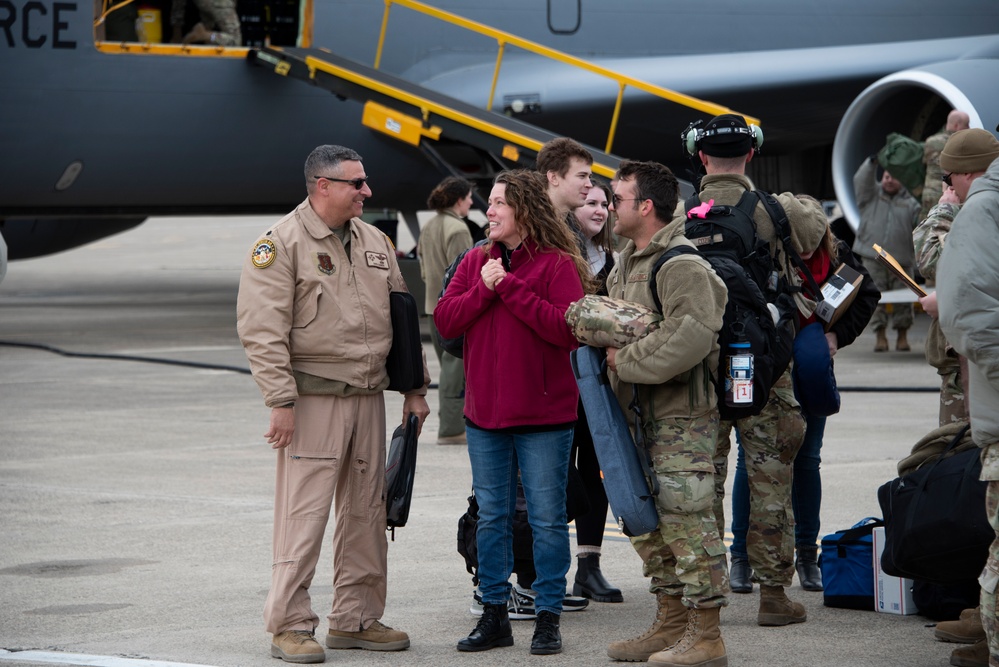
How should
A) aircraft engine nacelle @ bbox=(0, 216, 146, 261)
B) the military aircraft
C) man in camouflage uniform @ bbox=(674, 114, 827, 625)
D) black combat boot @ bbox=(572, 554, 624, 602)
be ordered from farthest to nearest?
aircraft engine nacelle @ bbox=(0, 216, 146, 261) → the military aircraft → black combat boot @ bbox=(572, 554, 624, 602) → man in camouflage uniform @ bbox=(674, 114, 827, 625)

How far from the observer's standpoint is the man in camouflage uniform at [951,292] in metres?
4.31

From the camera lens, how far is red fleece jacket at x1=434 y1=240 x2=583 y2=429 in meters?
4.71

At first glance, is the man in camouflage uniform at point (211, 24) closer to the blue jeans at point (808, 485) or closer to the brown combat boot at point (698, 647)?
the blue jeans at point (808, 485)

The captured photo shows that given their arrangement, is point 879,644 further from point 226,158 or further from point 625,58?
point 625,58

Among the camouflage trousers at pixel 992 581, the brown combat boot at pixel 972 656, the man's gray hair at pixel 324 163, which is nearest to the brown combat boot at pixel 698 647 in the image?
the brown combat boot at pixel 972 656

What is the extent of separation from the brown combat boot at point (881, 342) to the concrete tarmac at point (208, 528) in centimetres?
24

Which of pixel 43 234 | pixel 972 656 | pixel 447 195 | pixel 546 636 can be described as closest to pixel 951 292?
pixel 972 656

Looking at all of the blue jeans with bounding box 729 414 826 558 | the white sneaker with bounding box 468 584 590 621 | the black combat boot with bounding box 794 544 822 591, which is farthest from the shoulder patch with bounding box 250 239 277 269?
the black combat boot with bounding box 794 544 822 591

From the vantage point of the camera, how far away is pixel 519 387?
472 centimetres

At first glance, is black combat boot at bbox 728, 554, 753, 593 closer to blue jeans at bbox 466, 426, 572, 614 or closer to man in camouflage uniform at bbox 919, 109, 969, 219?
blue jeans at bbox 466, 426, 572, 614

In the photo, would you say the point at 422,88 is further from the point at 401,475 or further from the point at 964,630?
the point at 964,630

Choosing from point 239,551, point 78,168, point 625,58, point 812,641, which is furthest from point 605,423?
point 625,58

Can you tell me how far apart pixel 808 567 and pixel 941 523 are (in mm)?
1443

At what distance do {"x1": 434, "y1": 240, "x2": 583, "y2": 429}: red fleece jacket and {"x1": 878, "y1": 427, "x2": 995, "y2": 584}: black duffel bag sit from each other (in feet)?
3.62
